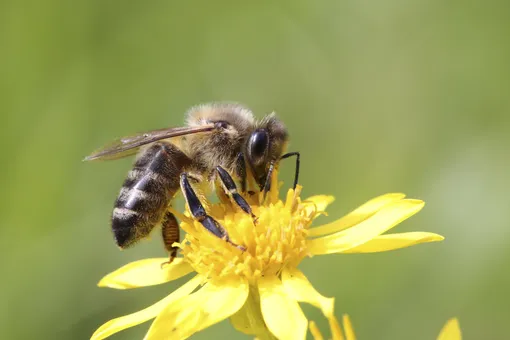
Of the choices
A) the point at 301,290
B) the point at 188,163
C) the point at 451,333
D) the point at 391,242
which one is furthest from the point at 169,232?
the point at 451,333

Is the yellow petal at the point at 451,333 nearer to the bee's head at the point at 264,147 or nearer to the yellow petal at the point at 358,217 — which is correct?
the yellow petal at the point at 358,217

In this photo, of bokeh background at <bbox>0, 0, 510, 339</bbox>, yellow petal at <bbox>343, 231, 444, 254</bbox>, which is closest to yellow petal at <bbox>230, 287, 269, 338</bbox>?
yellow petal at <bbox>343, 231, 444, 254</bbox>

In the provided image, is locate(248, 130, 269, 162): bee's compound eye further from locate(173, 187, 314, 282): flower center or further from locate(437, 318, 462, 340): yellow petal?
locate(437, 318, 462, 340): yellow petal

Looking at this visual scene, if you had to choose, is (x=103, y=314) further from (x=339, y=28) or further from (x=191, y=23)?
(x=339, y=28)

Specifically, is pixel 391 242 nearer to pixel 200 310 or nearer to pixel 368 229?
pixel 368 229

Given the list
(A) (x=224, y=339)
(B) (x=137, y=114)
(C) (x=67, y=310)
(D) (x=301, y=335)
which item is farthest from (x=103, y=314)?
(D) (x=301, y=335)

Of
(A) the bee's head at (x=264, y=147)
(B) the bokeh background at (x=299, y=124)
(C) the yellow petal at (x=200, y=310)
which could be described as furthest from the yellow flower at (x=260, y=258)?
(B) the bokeh background at (x=299, y=124)
